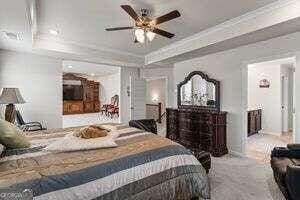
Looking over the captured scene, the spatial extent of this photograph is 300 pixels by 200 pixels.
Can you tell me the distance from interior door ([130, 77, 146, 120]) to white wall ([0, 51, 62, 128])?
7.45 feet

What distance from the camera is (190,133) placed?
15.8 feet

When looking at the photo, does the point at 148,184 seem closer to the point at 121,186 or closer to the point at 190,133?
the point at 121,186

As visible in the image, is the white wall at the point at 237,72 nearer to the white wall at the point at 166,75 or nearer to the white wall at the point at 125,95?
the white wall at the point at 166,75

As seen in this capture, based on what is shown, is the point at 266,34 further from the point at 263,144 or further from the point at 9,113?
the point at 9,113

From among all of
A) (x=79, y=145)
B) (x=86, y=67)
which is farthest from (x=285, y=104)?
(x=86, y=67)

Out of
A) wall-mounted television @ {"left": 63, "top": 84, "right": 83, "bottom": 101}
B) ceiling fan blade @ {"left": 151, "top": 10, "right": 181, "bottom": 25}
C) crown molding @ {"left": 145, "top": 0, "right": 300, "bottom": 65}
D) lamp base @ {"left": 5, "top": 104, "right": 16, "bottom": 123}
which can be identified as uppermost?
crown molding @ {"left": 145, "top": 0, "right": 300, "bottom": 65}

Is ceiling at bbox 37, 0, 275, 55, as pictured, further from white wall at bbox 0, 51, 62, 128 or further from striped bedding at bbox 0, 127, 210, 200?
striped bedding at bbox 0, 127, 210, 200

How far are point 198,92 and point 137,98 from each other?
2.33 meters

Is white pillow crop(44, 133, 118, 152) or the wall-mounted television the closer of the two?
white pillow crop(44, 133, 118, 152)

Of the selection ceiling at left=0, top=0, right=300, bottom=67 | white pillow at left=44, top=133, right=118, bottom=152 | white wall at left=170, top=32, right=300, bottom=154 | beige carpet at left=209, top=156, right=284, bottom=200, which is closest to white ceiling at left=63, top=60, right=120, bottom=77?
ceiling at left=0, top=0, right=300, bottom=67

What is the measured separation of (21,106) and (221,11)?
477 cm

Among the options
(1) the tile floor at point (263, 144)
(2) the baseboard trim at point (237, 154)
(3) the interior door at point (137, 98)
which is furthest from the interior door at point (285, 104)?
(3) the interior door at point (137, 98)

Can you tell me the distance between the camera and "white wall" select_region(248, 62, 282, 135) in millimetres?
6379

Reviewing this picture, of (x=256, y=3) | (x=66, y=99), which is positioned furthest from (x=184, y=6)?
(x=66, y=99)
